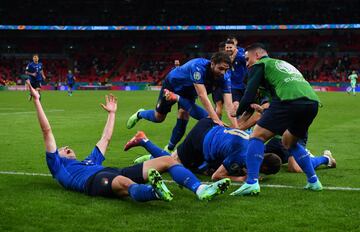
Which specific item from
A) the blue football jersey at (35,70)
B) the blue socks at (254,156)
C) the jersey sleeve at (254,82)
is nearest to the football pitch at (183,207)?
the blue socks at (254,156)

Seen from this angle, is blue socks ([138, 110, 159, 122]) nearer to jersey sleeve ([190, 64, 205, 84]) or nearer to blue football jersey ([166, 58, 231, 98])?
blue football jersey ([166, 58, 231, 98])

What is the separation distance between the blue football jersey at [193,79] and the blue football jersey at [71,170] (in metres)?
2.80

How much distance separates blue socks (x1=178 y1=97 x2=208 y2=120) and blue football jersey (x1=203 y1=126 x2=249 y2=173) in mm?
2201

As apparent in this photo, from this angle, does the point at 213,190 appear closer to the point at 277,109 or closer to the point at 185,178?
the point at 185,178

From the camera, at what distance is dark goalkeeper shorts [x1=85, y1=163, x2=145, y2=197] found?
5.76 metres

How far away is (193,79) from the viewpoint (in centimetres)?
868

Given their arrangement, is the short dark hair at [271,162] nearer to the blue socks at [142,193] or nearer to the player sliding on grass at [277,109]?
the player sliding on grass at [277,109]

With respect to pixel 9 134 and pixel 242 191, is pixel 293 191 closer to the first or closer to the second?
pixel 242 191

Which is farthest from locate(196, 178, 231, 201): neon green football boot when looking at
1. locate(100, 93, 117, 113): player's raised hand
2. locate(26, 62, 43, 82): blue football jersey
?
locate(26, 62, 43, 82): blue football jersey

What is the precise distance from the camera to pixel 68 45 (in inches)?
2442

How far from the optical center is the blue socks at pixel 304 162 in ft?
21.6

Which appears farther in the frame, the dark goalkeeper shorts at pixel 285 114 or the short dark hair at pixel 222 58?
the short dark hair at pixel 222 58

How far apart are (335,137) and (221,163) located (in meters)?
6.38
